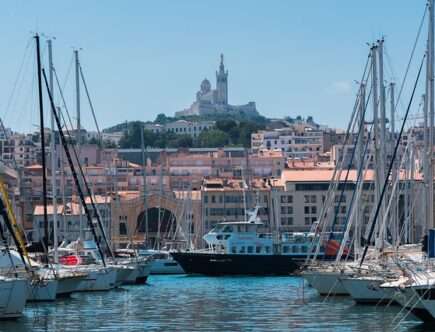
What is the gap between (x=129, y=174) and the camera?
18012 cm

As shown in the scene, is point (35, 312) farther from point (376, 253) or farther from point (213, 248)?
point (213, 248)

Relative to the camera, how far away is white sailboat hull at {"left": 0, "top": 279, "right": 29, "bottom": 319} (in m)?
40.2

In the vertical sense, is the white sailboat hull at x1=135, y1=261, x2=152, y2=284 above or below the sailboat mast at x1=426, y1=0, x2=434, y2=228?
below

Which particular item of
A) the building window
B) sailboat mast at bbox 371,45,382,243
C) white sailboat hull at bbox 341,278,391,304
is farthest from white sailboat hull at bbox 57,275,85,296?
the building window

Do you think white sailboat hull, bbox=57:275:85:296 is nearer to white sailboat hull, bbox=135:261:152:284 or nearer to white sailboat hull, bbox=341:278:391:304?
white sailboat hull, bbox=341:278:391:304

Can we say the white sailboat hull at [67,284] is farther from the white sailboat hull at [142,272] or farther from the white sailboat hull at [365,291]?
the white sailboat hull at [142,272]

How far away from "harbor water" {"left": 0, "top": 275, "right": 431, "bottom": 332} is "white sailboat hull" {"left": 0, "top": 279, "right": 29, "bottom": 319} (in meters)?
0.36

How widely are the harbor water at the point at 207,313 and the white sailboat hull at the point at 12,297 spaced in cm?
36

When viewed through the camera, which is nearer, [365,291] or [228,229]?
[365,291]

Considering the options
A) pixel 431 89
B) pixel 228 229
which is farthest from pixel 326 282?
pixel 228 229

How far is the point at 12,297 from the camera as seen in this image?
4097cm

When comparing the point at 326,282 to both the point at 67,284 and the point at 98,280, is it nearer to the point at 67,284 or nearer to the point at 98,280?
the point at 67,284

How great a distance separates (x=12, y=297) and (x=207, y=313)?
889cm

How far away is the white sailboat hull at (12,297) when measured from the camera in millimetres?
40219
